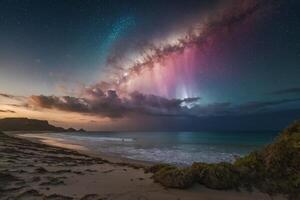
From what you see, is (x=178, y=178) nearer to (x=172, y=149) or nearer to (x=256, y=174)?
(x=256, y=174)

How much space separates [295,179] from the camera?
8.22 meters

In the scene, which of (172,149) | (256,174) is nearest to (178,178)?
(256,174)

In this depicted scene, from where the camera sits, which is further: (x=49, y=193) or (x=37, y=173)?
(x=37, y=173)

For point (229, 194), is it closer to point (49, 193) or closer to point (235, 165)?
point (235, 165)

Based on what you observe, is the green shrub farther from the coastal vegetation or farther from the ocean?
the ocean

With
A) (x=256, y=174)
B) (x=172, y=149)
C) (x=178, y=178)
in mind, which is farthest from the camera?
(x=172, y=149)

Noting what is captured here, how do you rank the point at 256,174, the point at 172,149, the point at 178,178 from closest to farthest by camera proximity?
the point at 178,178
the point at 256,174
the point at 172,149

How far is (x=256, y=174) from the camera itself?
872 cm

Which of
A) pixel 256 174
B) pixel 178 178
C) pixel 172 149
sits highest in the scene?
pixel 172 149

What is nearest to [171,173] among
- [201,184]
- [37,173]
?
[201,184]

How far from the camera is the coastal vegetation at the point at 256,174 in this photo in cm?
823

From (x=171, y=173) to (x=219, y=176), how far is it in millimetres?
1470

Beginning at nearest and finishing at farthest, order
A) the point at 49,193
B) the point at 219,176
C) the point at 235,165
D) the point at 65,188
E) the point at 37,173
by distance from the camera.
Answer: the point at 49,193, the point at 65,188, the point at 219,176, the point at 235,165, the point at 37,173

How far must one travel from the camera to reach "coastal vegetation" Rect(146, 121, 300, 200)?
823 cm
